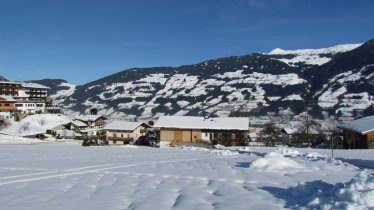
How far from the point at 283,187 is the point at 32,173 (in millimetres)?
9538

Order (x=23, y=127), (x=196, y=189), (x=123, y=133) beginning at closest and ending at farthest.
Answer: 1. (x=196, y=189)
2. (x=123, y=133)
3. (x=23, y=127)

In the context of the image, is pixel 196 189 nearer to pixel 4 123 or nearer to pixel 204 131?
pixel 204 131

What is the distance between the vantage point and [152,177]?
1299 cm

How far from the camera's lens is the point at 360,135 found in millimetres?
57062

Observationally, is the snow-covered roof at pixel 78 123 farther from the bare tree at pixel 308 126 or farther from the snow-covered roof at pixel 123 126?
the bare tree at pixel 308 126

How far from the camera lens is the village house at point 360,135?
54.8 meters

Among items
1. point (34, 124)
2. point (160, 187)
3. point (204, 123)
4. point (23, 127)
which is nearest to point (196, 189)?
point (160, 187)

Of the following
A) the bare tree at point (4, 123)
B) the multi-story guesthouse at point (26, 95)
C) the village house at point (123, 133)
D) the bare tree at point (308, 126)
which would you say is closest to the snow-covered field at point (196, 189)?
the bare tree at point (308, 126)

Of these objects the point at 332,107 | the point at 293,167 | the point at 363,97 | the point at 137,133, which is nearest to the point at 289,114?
the point at 332,107

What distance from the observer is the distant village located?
60.5 m

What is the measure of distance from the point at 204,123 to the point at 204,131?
1.50 metres

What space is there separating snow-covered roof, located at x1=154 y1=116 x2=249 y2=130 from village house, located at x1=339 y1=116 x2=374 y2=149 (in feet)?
50.0

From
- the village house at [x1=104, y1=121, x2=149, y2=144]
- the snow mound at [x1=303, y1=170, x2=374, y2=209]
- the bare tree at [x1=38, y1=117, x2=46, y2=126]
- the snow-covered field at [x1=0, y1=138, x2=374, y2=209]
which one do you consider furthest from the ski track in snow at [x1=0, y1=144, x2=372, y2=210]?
the bare tree at [x1=38, y1=117, x2=46, y2=126]

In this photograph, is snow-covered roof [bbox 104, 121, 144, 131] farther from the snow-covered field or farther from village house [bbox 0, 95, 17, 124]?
the snow-covered field
